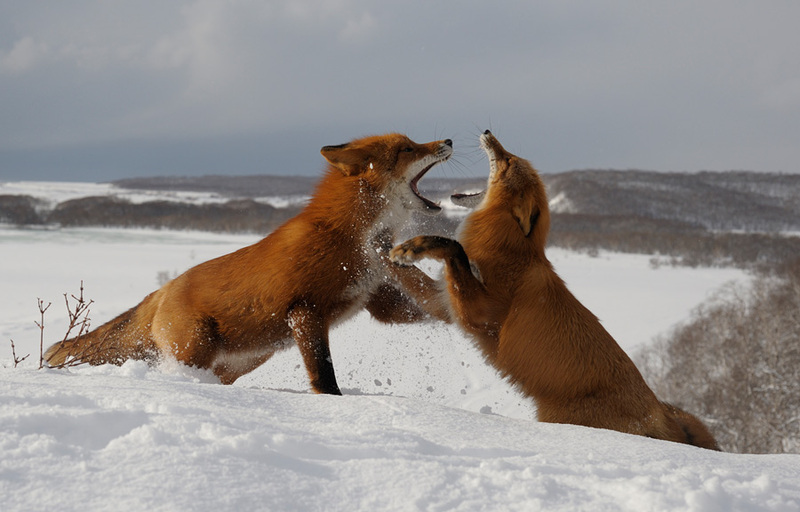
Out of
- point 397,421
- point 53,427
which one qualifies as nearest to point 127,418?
point 53,427

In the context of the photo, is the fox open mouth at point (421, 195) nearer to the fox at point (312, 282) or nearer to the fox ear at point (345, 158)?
the fox at point (312, 282)

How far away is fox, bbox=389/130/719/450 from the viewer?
527 cm

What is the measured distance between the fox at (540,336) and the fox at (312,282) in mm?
435

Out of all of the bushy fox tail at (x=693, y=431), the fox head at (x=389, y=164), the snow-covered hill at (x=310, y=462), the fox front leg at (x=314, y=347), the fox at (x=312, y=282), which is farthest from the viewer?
the fox head at (x=389, y=164)

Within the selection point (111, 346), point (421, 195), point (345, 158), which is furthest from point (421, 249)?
point (111, 346)

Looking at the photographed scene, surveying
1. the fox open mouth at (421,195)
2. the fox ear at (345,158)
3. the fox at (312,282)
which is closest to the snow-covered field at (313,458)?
the fox at (312,282)

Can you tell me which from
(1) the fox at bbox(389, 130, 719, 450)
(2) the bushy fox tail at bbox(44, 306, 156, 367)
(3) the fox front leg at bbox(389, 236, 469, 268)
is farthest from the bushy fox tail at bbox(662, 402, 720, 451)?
(2) the bushy fox tail at bbox(44, 306, 156, 367)

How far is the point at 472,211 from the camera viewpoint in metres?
6.41

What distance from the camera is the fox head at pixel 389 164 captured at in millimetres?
5773

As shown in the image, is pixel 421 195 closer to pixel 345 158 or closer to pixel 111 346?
→ pixel 345 158

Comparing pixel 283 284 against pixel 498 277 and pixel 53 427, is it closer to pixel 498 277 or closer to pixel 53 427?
pixel 498 277

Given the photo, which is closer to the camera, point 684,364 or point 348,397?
point 348,397

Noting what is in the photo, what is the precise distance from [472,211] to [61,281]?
49487 mm

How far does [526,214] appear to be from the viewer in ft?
19.3
